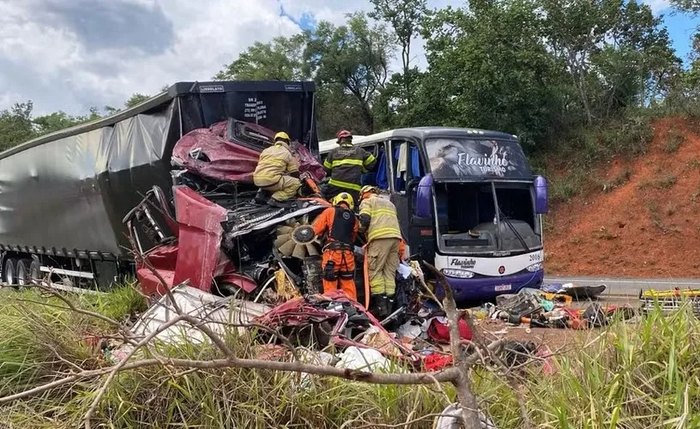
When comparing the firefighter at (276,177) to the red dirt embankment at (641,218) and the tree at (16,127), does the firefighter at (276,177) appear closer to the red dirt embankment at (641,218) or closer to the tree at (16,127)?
the red dirt embankment at (641,218)

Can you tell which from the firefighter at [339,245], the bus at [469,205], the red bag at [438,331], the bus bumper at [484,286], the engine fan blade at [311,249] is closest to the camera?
the red bag at [438,331]

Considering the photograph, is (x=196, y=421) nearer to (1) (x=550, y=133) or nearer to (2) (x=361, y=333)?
(2) (x=361, y=333)

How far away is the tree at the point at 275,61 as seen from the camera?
31.9 meters

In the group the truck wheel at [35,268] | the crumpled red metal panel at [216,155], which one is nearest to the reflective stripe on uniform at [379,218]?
the crumpled red metal panel at [216,155]

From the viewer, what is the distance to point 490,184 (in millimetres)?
9258

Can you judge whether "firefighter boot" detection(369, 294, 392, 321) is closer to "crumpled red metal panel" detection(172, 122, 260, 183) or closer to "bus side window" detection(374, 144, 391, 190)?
"crumpled red metal panel" detection(172, 122, 260, 183)

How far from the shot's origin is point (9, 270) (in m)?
14.4

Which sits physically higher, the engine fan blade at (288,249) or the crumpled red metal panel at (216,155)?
the crumpled red metal panel at (216,155)

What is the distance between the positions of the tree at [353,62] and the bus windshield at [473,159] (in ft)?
61.7

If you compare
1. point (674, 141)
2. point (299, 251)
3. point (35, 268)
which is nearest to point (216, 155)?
point (299, 251)

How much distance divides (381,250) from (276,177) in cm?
149

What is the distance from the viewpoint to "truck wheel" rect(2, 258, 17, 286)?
14120mm

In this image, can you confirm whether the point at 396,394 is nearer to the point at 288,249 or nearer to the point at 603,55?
the point at 288,249

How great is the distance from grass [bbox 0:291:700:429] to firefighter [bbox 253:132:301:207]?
346cm
